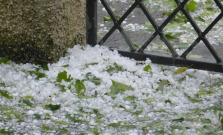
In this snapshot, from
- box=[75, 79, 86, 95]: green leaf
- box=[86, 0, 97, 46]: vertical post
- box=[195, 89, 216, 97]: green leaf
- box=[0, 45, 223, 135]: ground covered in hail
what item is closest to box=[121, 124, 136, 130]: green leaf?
box=[0, 45, 223, 135]: ground covered in hail

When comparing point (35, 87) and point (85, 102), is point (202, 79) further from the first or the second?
point (35, 87)

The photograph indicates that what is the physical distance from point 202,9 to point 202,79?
60.3 inches

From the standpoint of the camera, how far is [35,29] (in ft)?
7.67

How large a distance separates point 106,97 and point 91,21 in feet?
2.59

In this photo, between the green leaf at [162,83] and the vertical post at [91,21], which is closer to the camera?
the green leaf at [162,83]

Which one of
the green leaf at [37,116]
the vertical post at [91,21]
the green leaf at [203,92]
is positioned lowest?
the green leaf at [37,116]

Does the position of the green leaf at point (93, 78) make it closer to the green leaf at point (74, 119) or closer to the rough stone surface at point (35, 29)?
the rough stone surface at point (35, 29)

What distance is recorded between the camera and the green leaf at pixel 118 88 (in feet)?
7.22

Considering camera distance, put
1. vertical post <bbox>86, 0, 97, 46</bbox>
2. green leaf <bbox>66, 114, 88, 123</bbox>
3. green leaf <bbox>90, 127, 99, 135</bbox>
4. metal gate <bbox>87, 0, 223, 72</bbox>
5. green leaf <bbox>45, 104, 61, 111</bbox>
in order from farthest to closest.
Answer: vertical post <bbox>86, 0, 97, 46</bbox> → metal gate <bbox>87, 0, 223, 72</bbox> → green leaf <bbox>45, 104, 61, 111</bbox> → green leaf <bbox>66, 114, 88, 123</bbox> → green leaf <bbox>90, 127, 99, 135</bbox>

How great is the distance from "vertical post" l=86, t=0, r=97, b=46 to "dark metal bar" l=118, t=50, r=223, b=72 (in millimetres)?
238

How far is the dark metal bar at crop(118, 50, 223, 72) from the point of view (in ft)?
7.87

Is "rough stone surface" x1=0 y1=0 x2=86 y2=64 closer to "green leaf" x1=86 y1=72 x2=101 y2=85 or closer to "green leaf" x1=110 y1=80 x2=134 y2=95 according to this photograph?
"green leaf" x1=86 y1=72 x2=101 y2=85

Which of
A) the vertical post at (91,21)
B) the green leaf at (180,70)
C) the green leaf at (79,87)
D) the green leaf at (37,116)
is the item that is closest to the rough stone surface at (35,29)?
the vertical post at (91,21)

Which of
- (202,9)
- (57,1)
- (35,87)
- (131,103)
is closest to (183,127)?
(131,103)
